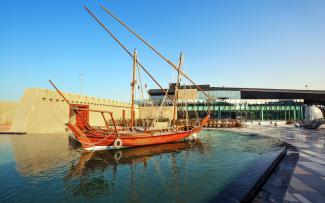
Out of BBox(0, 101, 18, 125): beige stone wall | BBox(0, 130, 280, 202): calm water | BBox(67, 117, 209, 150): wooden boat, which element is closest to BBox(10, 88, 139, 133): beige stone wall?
BBox(0, 130, 280, 202): calm water

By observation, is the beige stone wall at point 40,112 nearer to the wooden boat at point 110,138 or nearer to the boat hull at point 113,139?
the wooden boat at point 110,138

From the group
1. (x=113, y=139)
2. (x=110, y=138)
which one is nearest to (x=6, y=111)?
(x=110, y=138)

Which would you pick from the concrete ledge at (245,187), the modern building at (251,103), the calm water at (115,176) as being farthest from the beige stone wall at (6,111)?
the concrete ledge at (245,187)

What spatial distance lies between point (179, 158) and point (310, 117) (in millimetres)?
36994

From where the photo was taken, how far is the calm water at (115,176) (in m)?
10.6

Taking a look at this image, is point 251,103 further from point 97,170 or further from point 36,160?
point 36,160

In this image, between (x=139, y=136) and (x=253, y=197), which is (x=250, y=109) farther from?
(x=253, y=197)

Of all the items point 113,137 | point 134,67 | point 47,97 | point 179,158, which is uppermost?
point 134,67

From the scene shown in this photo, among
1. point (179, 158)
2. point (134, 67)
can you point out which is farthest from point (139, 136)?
point (134, 67)

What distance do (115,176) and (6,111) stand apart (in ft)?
236

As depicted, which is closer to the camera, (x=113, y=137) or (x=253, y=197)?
(x=253, y=197)

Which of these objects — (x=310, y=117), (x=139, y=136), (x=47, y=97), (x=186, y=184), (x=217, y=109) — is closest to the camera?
(x=186, y=184)

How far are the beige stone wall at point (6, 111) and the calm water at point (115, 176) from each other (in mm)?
54307

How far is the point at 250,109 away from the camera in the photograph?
69.9m
